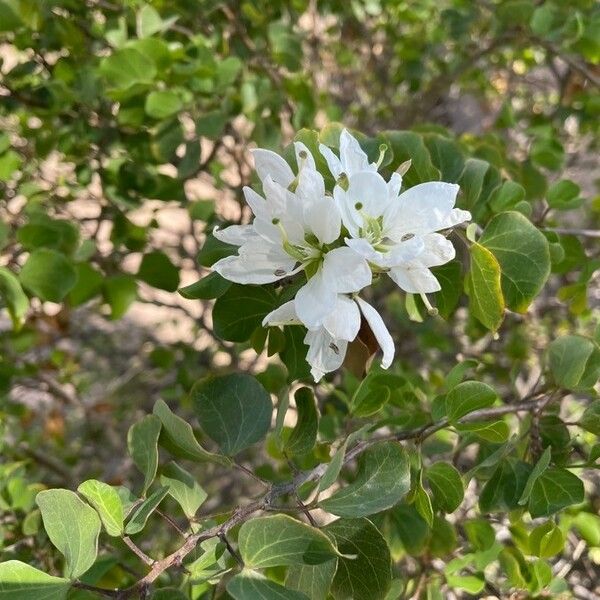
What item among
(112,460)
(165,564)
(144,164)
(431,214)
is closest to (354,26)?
(144,164)

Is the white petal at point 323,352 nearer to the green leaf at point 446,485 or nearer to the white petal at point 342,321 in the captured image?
the white petal at point 342,321

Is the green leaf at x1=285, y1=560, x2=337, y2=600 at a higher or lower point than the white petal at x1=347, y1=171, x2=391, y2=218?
lower

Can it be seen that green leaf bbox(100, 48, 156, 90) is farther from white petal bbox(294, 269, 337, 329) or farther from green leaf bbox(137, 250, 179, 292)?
white petal bbox(294, 269, 337, 329)

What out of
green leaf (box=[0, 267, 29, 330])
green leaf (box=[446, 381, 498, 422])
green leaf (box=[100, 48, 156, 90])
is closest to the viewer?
green leaf (box=[446, 381, 498, 422])

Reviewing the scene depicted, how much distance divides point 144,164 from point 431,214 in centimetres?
77

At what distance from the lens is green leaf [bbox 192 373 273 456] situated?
27.9 inches

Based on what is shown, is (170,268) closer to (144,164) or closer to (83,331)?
(144,164)

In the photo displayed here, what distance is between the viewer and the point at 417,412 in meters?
0.95

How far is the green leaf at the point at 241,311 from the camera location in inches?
27.6

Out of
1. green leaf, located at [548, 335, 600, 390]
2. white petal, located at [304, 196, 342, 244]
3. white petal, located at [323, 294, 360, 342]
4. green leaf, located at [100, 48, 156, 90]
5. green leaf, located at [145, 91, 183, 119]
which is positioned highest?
white petal, located at [304, 196, 342, 244]

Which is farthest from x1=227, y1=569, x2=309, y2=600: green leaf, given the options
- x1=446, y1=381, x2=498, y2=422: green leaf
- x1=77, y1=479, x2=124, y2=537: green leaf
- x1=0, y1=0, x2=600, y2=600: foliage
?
x1=446, y1=381, x2=498, y2=422: green leaf

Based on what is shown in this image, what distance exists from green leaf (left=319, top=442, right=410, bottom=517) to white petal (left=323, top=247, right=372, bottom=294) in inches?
6.6

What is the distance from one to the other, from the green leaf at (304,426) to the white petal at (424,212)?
21cm

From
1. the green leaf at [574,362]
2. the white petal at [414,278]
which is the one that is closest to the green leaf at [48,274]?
the white petal at [414,278]
